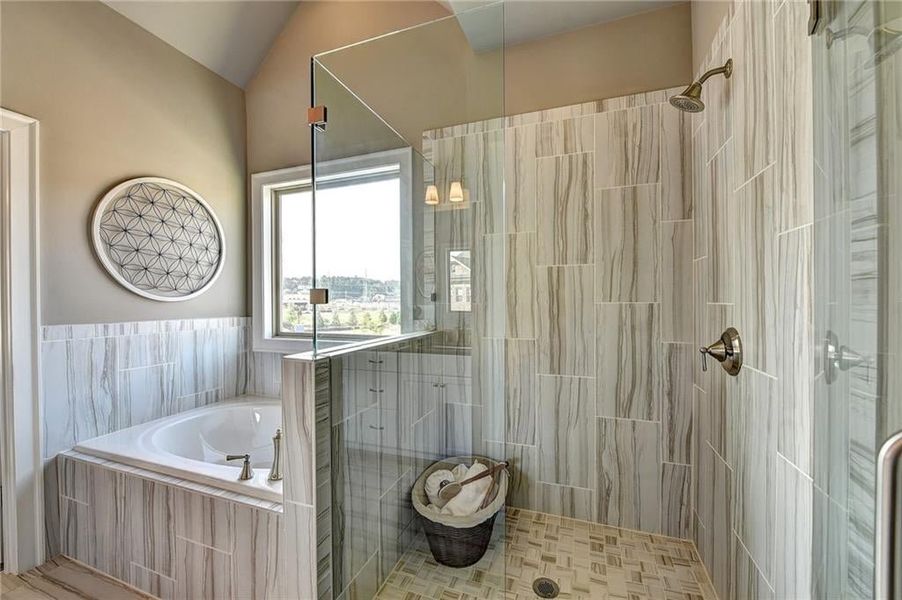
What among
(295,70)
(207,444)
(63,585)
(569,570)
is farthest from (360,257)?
(295,70)

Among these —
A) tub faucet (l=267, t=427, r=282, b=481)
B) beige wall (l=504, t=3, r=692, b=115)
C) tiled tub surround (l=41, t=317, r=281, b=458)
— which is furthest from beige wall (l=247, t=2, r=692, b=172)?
tiled tub surround (l=41, t=317, r=281, b=458)

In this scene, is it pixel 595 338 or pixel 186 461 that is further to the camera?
pixel 595 338

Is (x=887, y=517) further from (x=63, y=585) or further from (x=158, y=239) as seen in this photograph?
(x=158, y=239)

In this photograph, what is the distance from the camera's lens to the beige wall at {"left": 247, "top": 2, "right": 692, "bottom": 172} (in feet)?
5.20

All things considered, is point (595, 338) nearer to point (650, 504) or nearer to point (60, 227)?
point (650, 504)

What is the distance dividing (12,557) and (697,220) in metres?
3.42

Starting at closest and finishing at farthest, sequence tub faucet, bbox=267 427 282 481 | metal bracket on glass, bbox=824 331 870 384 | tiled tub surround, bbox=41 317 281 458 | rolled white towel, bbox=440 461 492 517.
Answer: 1. metal bracket on glass, bbox=824 331 870 384
2. tub faucet, bbox=267 427 282 481
3. rolled white towel, bbox=440 461 492 517
4. tiled tub surround, bbox=41 317 281 458

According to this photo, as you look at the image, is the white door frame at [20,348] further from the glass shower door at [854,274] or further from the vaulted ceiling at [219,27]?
the glass shower door at [854,274]

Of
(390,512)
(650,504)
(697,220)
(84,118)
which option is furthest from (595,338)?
(84,118)

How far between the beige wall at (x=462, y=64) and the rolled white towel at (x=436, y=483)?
148cm

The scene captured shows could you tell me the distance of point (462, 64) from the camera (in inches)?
64.5

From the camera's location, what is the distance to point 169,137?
7.66 feet

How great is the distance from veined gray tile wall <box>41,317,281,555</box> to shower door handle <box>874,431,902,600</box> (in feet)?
8.98

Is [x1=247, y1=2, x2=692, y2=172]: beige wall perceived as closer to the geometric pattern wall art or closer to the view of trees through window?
the view of trees through window
